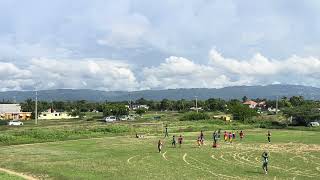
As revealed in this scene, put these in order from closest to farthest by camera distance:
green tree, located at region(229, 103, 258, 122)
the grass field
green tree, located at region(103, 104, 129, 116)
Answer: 1. the grass field
2. green tree, located at region(229, 103, 258, 122)
3. green tree, located at region(103, 104, 129, 116)

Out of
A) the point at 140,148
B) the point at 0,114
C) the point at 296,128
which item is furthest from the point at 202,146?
the point at 0,114

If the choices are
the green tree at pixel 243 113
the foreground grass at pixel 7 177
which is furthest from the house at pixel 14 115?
the foreground grass at pixel 7 177

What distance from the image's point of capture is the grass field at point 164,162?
135 feet

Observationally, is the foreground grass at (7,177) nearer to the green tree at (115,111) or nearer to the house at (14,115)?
the green tree at (115,111)

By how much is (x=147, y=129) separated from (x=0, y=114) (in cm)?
10725

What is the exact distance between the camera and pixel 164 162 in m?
50.0

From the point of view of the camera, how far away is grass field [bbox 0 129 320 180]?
4119cm

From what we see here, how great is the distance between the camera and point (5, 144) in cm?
7588

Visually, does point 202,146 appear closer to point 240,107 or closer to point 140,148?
point 140,148

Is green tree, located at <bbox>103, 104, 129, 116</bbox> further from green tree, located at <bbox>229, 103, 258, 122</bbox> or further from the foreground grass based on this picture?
the foreground grass

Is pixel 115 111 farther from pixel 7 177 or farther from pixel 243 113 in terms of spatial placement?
pixel 7 177

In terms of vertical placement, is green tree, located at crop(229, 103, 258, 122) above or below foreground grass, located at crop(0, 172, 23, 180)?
above

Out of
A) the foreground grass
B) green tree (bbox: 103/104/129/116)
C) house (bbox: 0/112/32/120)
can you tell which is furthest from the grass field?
house (bbox: 0/112/32/120)

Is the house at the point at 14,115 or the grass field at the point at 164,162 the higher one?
the house at the point at 14,115
